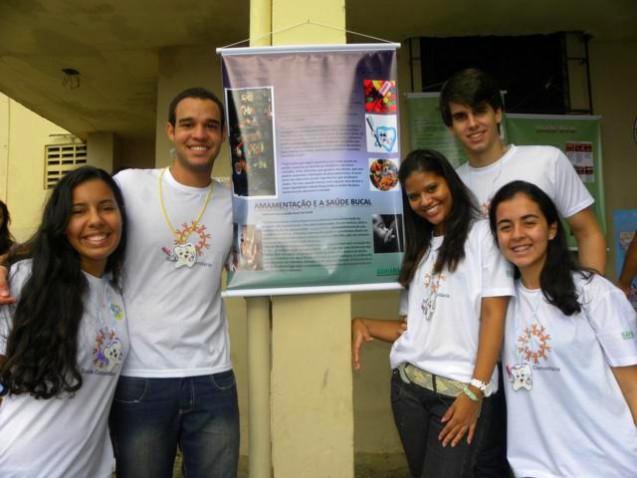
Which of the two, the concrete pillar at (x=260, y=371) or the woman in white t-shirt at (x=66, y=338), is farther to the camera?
the concrete pillar at (x=260, y=371)

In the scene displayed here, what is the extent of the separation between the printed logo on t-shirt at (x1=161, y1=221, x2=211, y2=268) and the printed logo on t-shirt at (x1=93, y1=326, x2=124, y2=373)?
13.3 inches

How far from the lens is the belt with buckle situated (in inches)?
72.4

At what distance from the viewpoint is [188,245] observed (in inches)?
81.0

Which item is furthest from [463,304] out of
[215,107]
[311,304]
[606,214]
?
[606,214]

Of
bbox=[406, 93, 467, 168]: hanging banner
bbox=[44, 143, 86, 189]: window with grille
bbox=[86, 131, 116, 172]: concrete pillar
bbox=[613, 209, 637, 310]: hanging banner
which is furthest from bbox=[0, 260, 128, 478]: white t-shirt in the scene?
bbox=[44, 143, 86, 189]: window with grille

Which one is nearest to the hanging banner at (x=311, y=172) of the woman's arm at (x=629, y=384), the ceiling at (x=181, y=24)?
the woman's arm at (x=629, y=384)

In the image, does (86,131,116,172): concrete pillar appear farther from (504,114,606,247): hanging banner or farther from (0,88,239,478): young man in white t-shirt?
(0,88,239,478): young man in white t-shirt

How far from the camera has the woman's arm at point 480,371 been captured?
1804mm

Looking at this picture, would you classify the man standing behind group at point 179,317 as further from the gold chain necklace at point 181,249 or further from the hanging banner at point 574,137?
the hanging banner at point 574,137

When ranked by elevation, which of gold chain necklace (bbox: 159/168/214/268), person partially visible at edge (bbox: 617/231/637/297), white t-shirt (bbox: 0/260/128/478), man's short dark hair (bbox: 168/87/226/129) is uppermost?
man's short dark hair (bbox: 168/87/226/129)

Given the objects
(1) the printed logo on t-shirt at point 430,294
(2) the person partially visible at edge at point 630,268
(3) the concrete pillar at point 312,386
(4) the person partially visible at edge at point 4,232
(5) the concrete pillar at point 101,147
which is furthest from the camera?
(5) the concrete pillar at point 101,147

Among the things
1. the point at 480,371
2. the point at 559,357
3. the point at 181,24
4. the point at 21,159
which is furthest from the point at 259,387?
the point at 21,159

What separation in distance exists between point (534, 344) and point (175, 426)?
52.1 inches

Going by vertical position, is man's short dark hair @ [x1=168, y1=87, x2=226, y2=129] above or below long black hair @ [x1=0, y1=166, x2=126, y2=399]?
above
